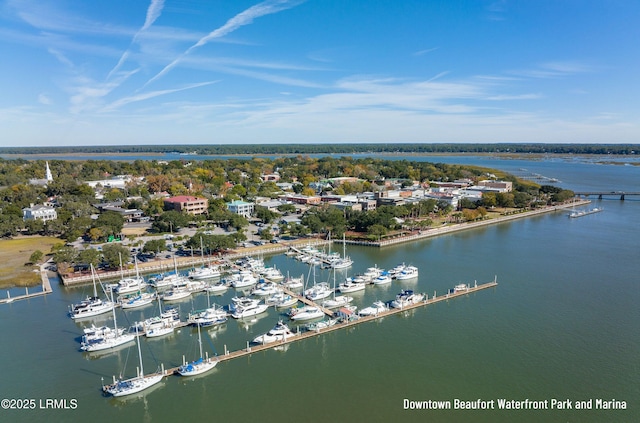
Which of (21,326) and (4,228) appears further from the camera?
(4,228)

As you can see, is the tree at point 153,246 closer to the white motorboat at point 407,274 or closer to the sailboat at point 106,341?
the sailboat at point 106,341

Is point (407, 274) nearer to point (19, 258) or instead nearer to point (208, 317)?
point (208, 317)

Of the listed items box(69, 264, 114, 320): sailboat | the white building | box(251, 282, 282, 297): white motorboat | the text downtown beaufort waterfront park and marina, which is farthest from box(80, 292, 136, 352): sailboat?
the white building

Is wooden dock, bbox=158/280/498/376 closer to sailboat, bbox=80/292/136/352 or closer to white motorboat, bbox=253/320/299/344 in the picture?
white motorboat, bbox=253/320/299/344

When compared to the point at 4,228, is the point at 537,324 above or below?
below

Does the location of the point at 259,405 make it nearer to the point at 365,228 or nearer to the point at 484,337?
the point at 484,337

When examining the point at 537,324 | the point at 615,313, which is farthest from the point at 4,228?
the point at 615,313

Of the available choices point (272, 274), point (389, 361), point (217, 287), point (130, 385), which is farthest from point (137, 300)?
point (389, 361)

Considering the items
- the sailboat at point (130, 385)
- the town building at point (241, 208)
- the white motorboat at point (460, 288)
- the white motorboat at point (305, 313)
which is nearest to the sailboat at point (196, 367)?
the sailboat at point (130, 385)
